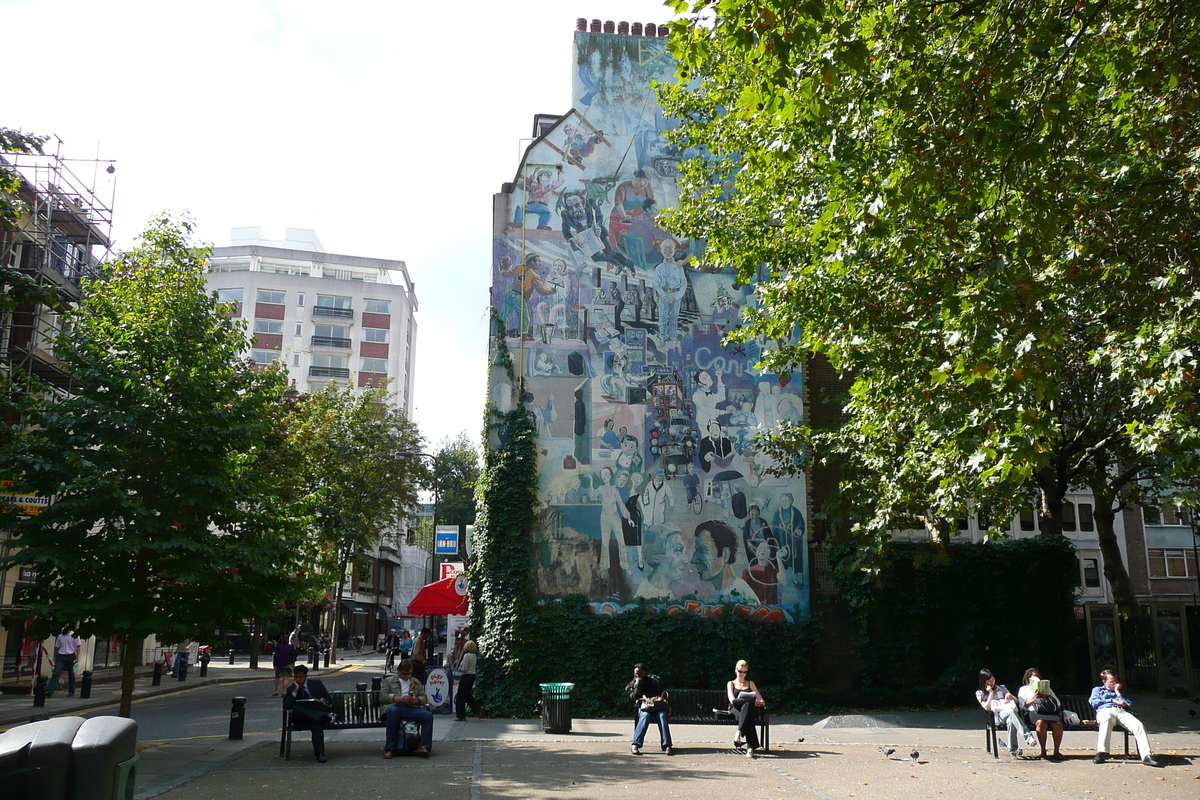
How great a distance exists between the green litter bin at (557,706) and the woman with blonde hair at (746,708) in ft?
11.9

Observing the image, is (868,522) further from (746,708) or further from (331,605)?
(331,605)

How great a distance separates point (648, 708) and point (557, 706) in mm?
3005

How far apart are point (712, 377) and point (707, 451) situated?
1.92 metres

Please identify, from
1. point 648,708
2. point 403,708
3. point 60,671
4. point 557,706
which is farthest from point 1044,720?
point 60,671

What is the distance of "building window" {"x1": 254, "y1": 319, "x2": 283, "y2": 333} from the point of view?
72.9 m

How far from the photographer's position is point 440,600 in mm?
25875

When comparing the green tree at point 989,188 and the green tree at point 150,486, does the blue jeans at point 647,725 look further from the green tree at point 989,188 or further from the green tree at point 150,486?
the green tree at point 150,486

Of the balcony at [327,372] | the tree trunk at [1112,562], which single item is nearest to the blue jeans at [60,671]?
the tree trunk at [1112,562]

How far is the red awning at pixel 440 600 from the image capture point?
2589 cm

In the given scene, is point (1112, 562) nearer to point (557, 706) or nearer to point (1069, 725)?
point (1069, 725)

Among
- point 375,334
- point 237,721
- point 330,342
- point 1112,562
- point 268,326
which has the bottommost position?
point 237,721

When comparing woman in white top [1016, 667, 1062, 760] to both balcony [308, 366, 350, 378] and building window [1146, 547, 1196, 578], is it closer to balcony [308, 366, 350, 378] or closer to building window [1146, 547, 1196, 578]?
building window [1146, 547, 1196, 578]

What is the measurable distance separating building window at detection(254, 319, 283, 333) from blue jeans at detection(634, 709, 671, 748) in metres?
64.6

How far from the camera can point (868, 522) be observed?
65.3 ft
